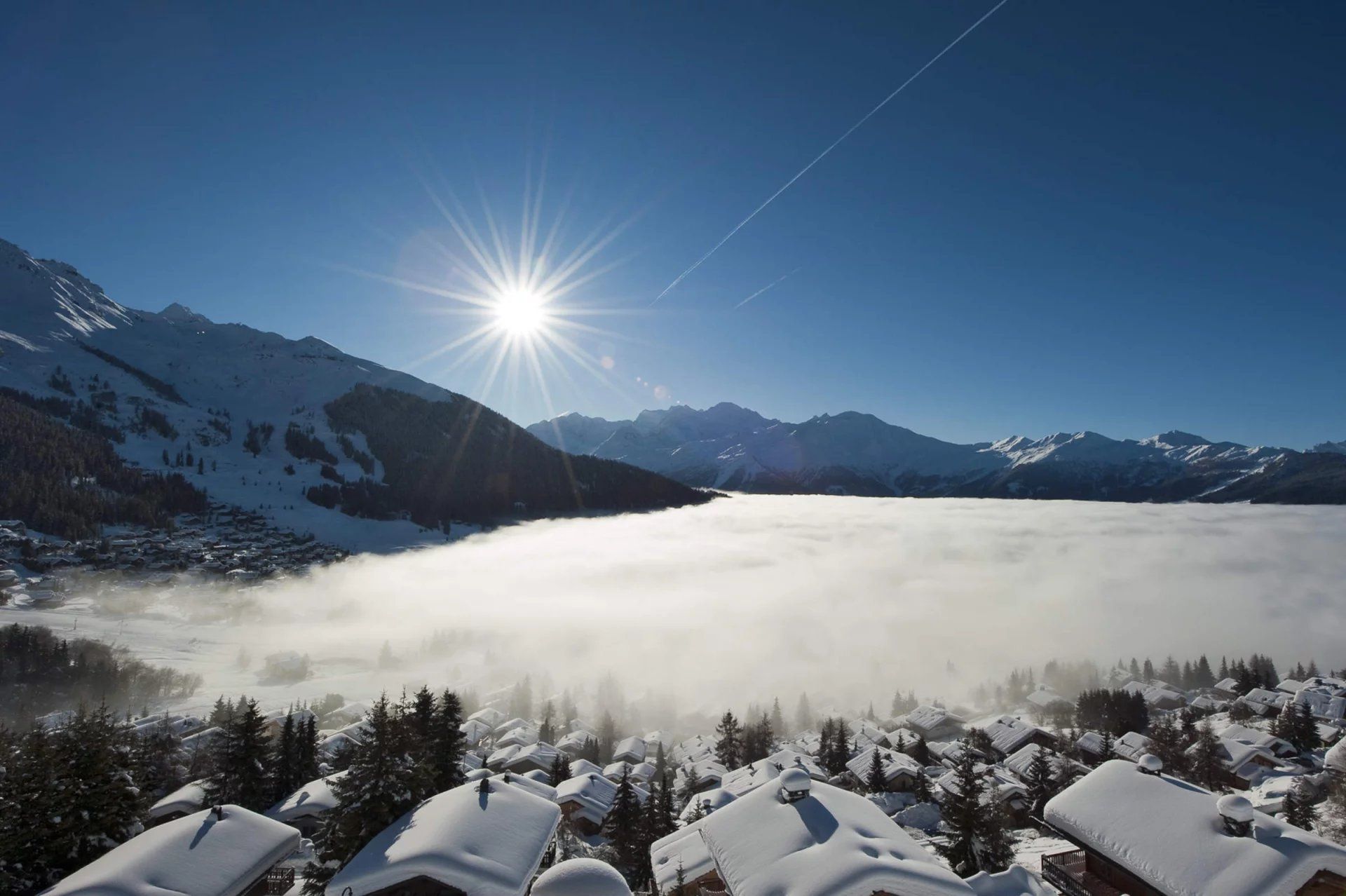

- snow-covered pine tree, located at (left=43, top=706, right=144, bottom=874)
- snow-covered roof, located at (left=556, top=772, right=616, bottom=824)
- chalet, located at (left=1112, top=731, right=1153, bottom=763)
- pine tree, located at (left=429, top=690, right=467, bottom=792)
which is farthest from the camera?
chalet, located at (left=1112, top=731, right=1153, bottom=763)

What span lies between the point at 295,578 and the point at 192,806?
529 feet

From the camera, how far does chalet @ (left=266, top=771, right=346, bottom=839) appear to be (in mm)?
48531

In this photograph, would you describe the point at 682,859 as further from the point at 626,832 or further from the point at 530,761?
the point at 530,761

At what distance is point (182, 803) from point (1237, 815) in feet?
225

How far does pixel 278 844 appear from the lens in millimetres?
27266

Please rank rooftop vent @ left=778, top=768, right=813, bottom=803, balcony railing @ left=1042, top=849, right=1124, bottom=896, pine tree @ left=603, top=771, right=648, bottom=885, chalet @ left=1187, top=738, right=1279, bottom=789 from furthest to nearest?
1. chalet @ left=1187, top=738, right=1279, bottom=789
2. pine tree @ left=603, top=771, right=648, bottom=885
3. rooftop vent @ left=778, top=768, right=813, bottom=803
4. balcony railing @ left=1042, top=849, right=1124, bottom=896

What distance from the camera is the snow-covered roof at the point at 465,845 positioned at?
70.6ft

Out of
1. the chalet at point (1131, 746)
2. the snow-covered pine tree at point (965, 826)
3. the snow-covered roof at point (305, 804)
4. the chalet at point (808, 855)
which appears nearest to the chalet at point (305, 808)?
the snow-covered roof at point (305, 804)

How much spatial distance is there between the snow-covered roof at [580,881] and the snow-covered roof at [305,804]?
36688 millimetres

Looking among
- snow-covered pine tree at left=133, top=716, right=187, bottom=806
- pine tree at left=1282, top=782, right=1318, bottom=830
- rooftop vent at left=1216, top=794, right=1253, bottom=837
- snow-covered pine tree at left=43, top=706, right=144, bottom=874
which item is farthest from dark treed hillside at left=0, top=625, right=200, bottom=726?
pine tree at left=1282, top=782, right=1318, bottom=830

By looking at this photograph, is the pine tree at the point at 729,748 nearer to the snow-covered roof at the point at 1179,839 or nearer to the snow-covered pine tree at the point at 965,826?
the snow-covered pine tree at the point at 965,826

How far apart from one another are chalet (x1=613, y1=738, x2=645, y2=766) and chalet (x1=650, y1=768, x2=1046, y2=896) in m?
77.5

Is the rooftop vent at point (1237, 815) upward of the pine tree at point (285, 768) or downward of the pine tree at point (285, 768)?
upward

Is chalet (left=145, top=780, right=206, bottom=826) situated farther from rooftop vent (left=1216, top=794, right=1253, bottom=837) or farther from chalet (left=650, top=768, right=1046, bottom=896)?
rooftop vent (left=1216, top=794, right=1253, bottom=837)
